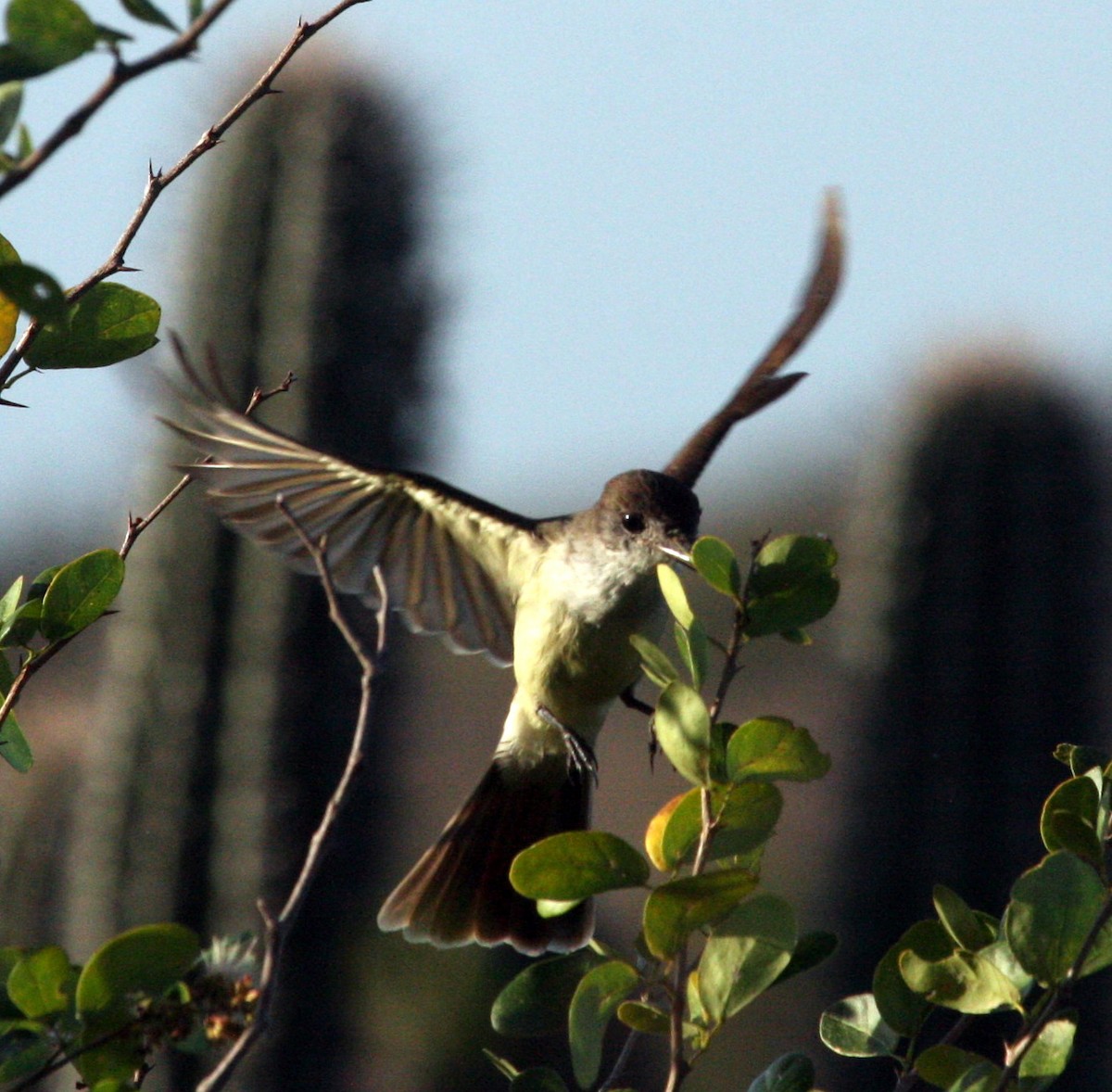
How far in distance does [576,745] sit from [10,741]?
1410mm

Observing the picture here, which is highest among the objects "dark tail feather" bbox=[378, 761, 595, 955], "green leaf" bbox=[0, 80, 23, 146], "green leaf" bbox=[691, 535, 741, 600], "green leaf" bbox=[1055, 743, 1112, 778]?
"green leaf" bbox=[0, 80, 23, 146]

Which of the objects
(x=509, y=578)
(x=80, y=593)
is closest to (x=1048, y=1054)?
(x=80, y=593)

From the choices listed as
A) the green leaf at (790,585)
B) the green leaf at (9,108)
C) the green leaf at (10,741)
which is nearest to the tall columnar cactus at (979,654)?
the green leaf at (790,585)

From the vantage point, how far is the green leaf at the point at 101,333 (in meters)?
1.74

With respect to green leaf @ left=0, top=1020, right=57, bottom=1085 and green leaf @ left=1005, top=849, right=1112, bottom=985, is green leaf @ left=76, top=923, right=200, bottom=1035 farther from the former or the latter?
green leaf @ left=1005, top=849, right=1112, bottom=985

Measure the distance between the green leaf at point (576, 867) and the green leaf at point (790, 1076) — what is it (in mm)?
232

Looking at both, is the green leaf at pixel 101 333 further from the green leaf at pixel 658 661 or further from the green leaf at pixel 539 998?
the green leaf at pixel 539 998

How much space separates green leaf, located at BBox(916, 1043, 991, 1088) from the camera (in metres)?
1.63

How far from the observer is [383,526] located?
3.38 meters

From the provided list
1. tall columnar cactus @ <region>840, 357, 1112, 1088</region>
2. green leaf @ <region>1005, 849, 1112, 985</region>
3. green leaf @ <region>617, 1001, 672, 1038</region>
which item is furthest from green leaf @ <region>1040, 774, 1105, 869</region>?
tall columnar cactus @ <region>840, 357, 1112, 1088</region>

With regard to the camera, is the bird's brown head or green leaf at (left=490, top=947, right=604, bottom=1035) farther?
the bird's brown head

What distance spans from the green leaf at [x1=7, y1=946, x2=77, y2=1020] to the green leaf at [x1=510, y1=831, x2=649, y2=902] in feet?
1.45

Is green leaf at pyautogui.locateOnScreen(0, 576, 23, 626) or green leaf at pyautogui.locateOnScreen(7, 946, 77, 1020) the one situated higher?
Result: green leaf at pyautogui.locateOnScreen(0, 576, 23, 626)

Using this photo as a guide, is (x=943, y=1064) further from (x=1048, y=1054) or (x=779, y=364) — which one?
(x=779, y=364)
